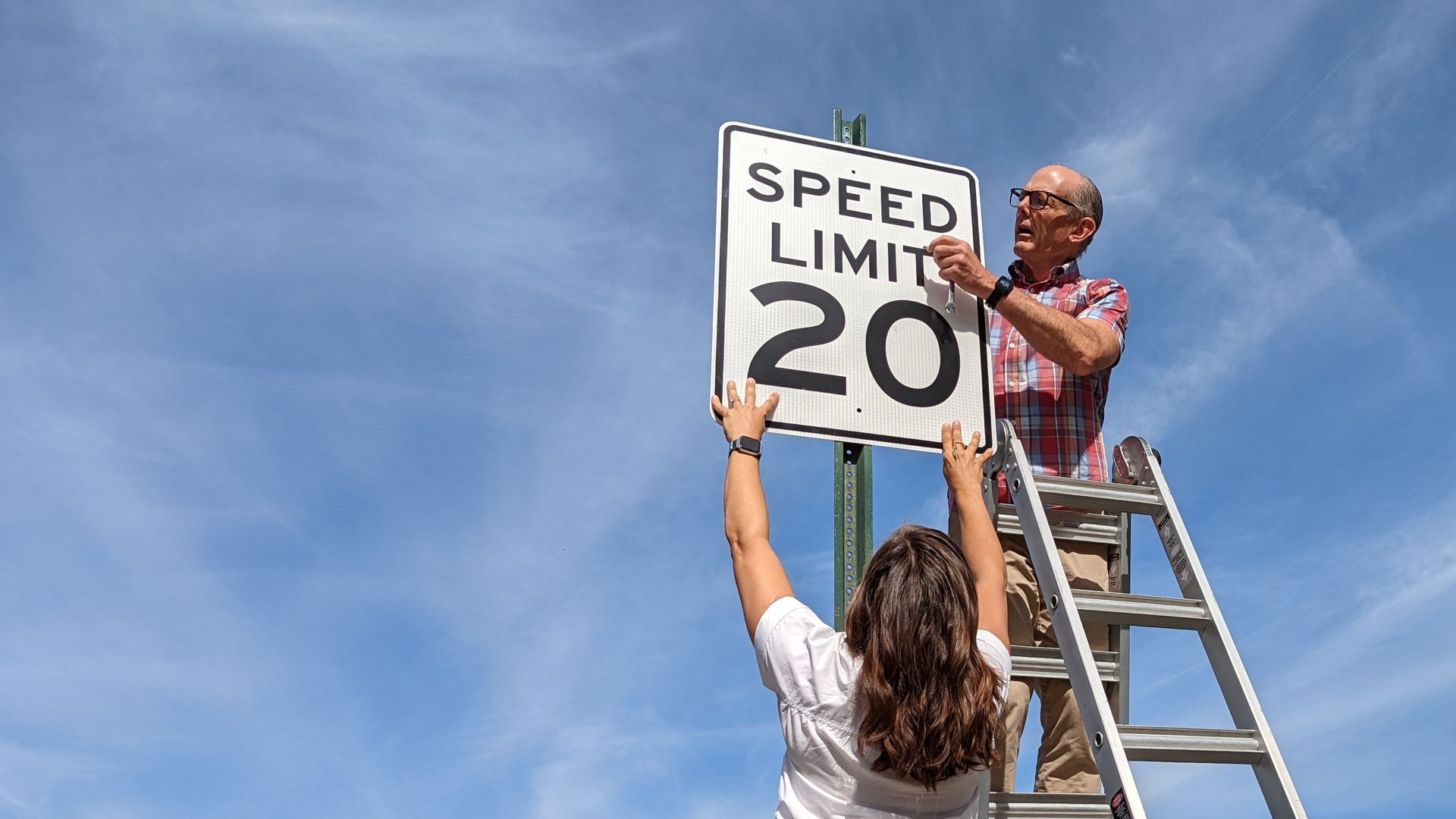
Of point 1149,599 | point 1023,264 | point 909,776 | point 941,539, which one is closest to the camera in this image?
point 909,776

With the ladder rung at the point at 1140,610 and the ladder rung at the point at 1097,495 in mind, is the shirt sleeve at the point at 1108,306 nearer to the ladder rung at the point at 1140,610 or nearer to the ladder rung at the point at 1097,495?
the ladder rung at the point at 1097,495

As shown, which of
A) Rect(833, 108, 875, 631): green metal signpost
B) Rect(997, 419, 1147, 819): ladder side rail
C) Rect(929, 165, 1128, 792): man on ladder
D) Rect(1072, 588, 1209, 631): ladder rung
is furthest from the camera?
Rect(833, 108, 875, 631): green metal signpost

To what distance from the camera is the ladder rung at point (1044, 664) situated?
11.5ft

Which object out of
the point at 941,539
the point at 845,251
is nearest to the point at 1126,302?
the point at 845,251

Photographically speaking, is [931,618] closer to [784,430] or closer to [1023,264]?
[784,430]

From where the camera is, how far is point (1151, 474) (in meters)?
3.72

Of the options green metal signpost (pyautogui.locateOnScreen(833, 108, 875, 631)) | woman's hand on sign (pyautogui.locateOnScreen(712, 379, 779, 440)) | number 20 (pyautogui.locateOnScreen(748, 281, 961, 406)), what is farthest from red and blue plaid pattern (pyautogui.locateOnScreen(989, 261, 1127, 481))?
green metal signpost (pyautogui.locateOnScreen(833, 108, 875, 631))

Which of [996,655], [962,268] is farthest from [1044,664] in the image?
[962,268]

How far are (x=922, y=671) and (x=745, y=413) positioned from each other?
4.74ft

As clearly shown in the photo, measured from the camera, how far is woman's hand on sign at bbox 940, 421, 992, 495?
11.9 ft

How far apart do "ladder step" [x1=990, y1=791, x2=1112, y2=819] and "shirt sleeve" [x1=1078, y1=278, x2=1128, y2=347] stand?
1.54 meters

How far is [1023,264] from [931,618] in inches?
98.6

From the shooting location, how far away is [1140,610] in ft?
10.8

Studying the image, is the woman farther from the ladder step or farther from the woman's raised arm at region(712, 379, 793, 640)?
the ladder step
